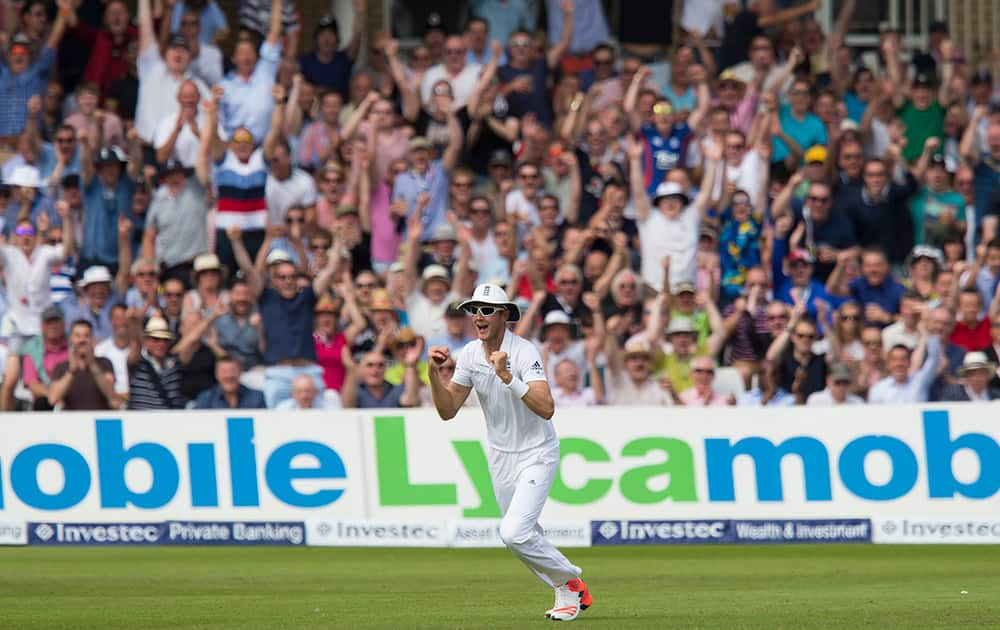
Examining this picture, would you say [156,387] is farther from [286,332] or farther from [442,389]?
[442,389]

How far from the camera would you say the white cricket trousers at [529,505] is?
1033cm

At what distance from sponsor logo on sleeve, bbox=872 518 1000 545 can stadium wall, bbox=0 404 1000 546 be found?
12 mm

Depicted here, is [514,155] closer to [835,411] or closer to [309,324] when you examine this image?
[309,324]

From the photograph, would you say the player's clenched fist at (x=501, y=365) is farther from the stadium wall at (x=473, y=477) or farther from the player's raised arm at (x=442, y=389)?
the stadium wall at (x=473, y=477)

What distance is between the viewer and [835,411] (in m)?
16.0

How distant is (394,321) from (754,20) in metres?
6.59

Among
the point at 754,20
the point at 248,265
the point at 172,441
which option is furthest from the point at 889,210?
the point at 172,441

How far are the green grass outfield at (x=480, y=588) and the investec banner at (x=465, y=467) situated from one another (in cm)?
37

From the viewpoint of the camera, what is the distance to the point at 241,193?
1952 cm

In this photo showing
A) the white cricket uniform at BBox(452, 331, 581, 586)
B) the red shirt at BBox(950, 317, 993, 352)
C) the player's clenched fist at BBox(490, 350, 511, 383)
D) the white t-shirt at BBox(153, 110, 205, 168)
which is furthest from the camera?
the white t-shirt at BBox(153, 110, 205, 168)

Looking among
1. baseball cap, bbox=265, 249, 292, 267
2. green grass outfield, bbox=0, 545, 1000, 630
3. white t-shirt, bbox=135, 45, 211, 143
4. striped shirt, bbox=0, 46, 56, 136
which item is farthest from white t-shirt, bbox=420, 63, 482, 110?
green grass outfield, bbox=0, 545, 1000, 630

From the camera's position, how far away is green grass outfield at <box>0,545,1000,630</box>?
1034 centimetres

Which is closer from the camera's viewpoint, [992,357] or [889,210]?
[992,357]

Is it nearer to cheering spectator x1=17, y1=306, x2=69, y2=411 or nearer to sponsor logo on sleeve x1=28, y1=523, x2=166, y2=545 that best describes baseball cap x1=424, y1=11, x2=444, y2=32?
cheering spectator x1=17, y1=306, x2=69, y2=411
